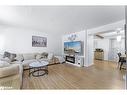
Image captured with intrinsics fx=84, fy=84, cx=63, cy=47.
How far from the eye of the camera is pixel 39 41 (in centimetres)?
542

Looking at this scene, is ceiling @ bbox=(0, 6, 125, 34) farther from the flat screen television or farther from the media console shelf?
the media console shelf

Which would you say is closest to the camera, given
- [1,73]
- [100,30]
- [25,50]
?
[1,73]

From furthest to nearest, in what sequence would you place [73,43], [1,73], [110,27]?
[73,43]
[110,27]
[1,73]

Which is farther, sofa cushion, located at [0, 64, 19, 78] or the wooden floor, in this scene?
the wooden floor

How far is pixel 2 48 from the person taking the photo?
13.8 feet

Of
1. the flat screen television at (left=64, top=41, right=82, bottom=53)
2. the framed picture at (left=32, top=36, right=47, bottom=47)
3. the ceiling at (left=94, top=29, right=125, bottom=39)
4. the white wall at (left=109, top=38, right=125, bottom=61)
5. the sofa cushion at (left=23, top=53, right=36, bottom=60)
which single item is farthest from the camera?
the white wall at (left=109, top=38, right=125, bottom=61)

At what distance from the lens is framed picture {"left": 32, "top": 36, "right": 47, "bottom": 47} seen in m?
5.22

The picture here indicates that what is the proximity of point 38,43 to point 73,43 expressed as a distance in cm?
222

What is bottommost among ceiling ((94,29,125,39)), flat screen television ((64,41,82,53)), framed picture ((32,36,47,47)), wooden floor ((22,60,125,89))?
wooden floor ((22,60,125,89))

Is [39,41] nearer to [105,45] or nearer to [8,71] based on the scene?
[8,71]

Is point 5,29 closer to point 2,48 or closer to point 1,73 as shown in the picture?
point 2,48

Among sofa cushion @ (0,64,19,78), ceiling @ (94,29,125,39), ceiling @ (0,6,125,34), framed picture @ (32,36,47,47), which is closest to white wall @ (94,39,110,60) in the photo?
ceiling @ (94,29,125,39)

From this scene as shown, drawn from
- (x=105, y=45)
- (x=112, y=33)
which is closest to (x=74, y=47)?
(x=112, y=33)
